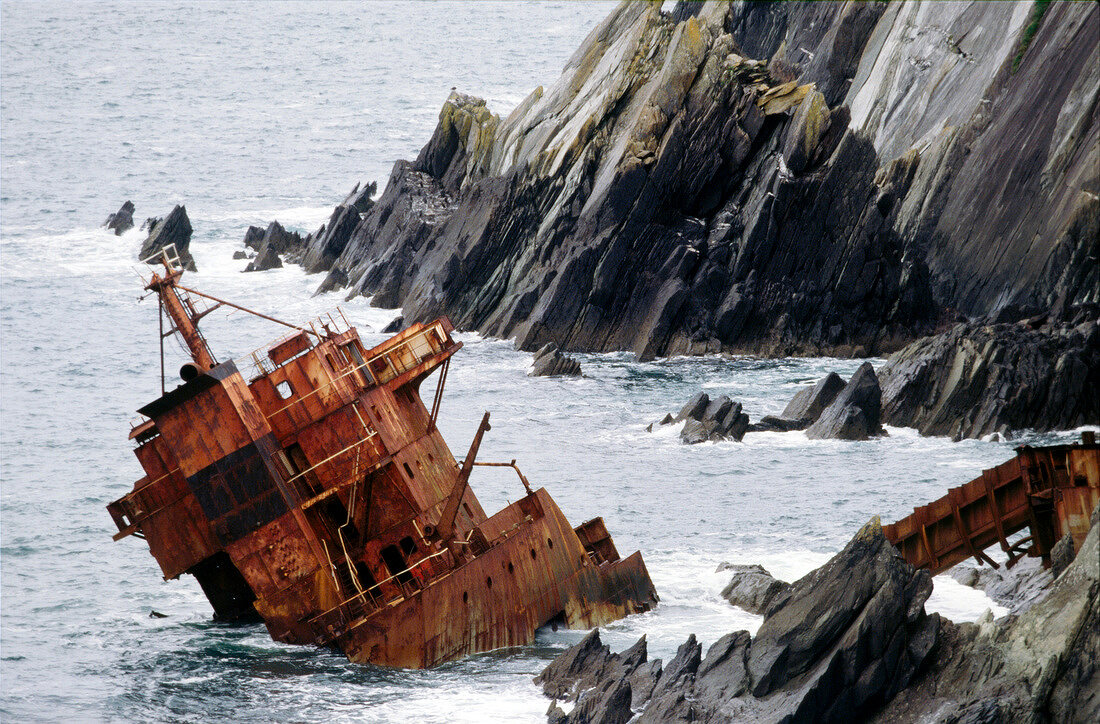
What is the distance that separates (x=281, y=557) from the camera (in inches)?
1006

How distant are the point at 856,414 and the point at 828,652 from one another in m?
23.6

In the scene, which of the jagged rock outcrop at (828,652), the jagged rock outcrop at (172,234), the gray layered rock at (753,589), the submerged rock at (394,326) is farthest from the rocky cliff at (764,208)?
the jagged rock outcrop at (828,652)

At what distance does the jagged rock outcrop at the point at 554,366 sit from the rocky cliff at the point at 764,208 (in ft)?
9.24

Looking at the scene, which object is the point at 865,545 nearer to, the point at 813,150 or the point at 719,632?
the point at 719,632

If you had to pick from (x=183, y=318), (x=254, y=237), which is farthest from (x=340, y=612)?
(x=254, y=237)

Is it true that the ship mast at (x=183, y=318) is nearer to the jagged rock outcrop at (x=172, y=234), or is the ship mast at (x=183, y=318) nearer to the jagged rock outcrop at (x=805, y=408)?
the jagged rock outcrop at (x=805, y=408)

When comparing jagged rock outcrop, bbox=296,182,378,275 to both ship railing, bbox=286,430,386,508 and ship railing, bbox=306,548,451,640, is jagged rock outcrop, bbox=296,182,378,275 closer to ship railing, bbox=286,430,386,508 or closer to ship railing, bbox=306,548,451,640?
ship railing, bbox=286,430,386,508

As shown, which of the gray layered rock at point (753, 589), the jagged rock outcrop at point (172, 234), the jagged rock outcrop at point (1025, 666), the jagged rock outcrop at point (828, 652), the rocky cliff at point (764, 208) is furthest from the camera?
the jagged rock outcrop at point (172, 234)

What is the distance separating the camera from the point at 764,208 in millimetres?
53719

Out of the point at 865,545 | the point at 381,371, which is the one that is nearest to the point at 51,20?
the point at 381,371

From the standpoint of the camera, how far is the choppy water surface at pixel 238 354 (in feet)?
82.2

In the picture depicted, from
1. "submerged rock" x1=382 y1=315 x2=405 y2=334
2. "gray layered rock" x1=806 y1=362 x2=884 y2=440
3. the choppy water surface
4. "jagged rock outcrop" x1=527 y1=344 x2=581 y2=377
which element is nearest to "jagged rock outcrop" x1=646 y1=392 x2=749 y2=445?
the choppy water surface

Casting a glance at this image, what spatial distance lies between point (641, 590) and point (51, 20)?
499 ft

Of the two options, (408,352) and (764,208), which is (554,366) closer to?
(764,208)
